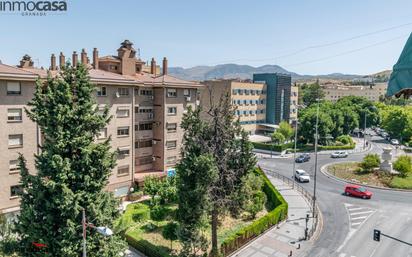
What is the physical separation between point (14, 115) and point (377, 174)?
46.8 metres

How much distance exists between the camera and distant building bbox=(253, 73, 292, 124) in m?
83.4

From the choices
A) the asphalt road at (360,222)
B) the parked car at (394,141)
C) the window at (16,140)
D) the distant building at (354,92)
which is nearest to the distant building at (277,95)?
the parked car at (394,141)

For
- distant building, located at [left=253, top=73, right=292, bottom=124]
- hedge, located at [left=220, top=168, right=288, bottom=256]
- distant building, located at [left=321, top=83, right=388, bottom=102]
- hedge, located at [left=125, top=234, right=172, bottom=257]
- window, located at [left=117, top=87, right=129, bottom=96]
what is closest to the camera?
hedge, located at [left=125, top=234, right=172, bottom=257]

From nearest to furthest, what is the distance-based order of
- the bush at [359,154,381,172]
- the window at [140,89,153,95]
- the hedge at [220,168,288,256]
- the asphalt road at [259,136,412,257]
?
the hedge at [220,168,288,256]
the asphalt road at [259,136,412,257]
the window at [140,89,153,95]
the bush at [359,154,381,172]

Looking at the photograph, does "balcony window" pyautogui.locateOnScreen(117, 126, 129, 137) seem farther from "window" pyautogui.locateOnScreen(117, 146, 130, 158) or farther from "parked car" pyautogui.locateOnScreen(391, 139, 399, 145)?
"parked car" pyautogui.locateOnScreen(391, 139, 399, 145)

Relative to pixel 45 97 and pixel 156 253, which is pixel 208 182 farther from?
pixel 45 97

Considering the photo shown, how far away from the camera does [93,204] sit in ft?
56.3

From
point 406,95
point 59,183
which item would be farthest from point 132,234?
point 406,95

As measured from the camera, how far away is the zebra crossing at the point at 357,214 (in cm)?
3032

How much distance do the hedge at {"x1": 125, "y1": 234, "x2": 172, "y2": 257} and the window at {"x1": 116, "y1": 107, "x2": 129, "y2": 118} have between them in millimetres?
14498

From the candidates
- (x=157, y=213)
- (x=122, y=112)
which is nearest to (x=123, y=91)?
(x=122, y=112)

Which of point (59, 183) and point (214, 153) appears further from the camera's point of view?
point (214, 153)

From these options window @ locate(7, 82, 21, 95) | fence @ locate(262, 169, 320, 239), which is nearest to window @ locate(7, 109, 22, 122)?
window @ locate(7, 82, 21, 95)

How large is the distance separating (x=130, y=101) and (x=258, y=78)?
5823 centimetres
